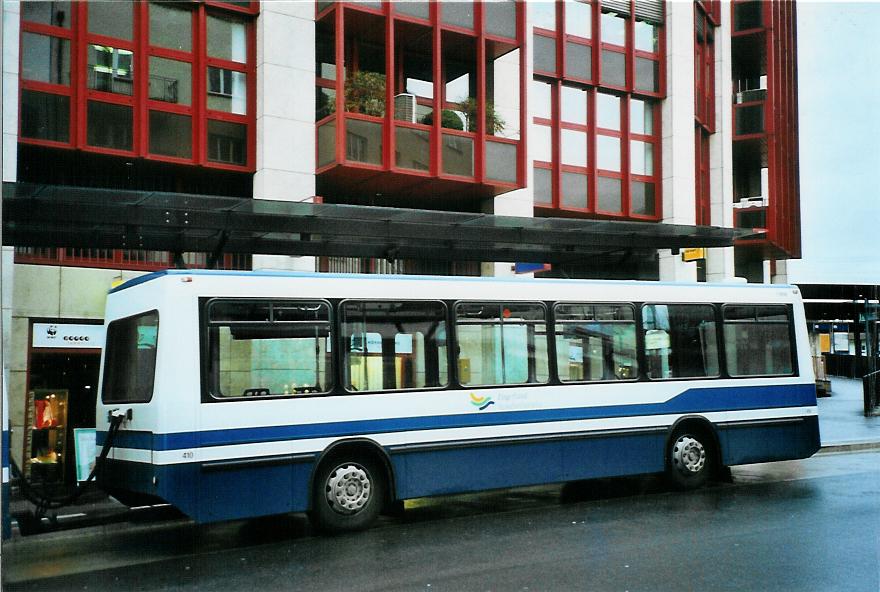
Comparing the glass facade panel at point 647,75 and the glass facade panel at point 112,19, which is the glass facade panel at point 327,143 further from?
the glass facade panel at point 647,75

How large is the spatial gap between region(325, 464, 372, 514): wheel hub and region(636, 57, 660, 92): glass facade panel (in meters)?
17.2

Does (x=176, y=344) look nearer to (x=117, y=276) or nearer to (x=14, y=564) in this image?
(x=14, y=564)

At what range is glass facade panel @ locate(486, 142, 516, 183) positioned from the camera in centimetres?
1980

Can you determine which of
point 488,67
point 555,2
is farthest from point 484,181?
point 555,2

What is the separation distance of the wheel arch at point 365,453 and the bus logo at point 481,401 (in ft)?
4.32

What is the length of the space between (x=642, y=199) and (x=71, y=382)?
14972mm

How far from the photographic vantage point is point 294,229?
1235cm

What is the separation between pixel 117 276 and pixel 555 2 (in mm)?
12765

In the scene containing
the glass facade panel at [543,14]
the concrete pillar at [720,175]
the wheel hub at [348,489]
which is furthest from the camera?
the concrete pillar at [720,175]

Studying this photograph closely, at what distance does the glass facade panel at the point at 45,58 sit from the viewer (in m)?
15.4

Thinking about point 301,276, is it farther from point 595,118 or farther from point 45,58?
point 595,118

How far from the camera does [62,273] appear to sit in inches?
614

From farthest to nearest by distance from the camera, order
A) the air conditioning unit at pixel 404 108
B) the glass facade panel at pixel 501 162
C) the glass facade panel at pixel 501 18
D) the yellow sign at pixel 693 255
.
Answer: the yellow sign at pixel 693 255 → the glass facade panel at pixel 501 18 → the glass facade panel at pixel 501 162 → the air conditioning unit at pixel 404 108

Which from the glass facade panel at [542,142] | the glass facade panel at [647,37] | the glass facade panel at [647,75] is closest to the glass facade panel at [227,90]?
the glass facade panel at [542,142]
